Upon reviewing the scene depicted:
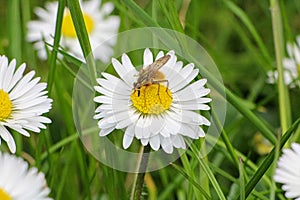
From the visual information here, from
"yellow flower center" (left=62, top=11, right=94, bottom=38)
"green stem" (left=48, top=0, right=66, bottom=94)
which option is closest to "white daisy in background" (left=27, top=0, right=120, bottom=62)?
"yellow flower center" (left=62, top=11, right=94, bottom=38)

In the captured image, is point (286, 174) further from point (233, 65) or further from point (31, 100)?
point (233, 65)

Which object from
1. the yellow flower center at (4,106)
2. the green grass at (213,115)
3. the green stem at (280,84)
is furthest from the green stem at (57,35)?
the green stem at (280,84)

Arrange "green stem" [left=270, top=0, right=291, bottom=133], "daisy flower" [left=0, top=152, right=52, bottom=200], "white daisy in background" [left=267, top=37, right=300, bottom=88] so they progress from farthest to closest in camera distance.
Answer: "white daisy in background" [left=267, top=37, right=300, bottom=88]
"green stem" [left=270, top=0, right=291, bottom=133]
"daisy flower" [left=0, top=152, right=52, bottom=200]

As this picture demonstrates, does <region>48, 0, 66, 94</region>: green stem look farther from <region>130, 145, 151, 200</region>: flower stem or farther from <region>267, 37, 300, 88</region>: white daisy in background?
<region>267, 37, 300, 88</region>: white daisy in background

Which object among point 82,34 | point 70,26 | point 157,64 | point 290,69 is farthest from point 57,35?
point 70,26

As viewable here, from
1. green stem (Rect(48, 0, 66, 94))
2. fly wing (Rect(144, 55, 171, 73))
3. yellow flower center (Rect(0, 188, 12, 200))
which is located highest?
green stem (Rect(48, 0, 66, 94))

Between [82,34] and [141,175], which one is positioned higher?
[82,34]

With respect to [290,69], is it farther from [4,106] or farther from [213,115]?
[4,106]
